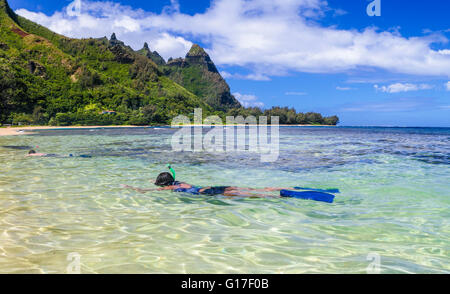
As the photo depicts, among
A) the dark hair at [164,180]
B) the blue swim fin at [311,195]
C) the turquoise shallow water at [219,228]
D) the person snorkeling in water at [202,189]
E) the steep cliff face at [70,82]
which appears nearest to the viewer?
the turquoise shallow water at [219,228]

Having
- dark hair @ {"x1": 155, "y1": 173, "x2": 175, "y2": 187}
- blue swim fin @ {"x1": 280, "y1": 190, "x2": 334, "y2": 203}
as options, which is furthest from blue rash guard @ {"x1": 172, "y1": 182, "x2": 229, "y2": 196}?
blue swim fin @ {"x1": 280, "y1": 190, "x2": 334, "y2": 203}

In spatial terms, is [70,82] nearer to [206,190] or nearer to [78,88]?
[78,88]

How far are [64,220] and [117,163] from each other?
390 inches

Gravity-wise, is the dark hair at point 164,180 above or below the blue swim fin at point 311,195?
above

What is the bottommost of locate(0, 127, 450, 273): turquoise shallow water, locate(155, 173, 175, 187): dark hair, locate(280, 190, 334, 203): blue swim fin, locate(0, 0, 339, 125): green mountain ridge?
locate(0, 127, 450, 273): turquoise shallow water

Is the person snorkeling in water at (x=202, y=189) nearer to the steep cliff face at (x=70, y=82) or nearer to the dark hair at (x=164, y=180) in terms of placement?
the dark hair at (x=164, y=180)

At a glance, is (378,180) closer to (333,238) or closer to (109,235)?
(333,238)

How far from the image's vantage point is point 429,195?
9.02 metres

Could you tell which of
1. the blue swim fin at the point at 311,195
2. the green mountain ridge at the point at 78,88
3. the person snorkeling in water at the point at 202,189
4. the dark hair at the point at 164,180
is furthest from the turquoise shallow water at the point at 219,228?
the green mountain ridge at the point at 78,88

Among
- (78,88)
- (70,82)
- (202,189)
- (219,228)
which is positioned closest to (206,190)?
(202,189)

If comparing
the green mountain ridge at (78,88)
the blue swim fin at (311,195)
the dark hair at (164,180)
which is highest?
the green mountain ridge at (78,88)

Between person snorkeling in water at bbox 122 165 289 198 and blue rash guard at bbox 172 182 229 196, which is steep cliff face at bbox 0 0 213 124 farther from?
blue rash guard at bbox 172 182 229 196

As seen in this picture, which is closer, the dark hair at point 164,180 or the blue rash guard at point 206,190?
the blue rash guard at point 206,190
